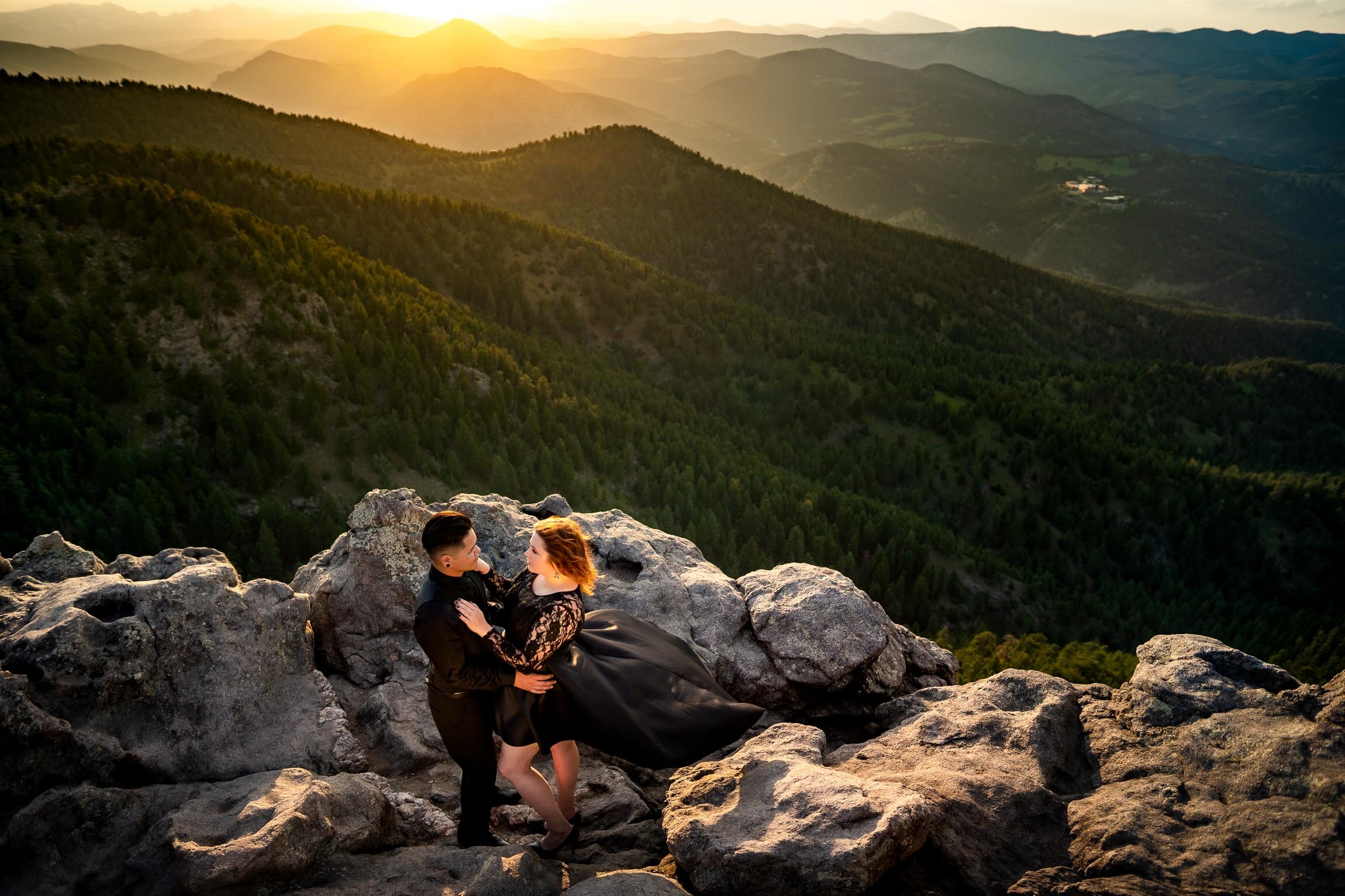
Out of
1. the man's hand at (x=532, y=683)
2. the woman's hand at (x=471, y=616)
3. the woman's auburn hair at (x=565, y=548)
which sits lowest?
the man's hand at (x=532, y=683)

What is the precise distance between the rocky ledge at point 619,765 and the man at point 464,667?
44cm

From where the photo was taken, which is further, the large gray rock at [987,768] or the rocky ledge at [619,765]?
the large gray rock at [987,768]

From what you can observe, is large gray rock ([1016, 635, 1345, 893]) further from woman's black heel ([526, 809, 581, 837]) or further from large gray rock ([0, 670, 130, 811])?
large gray rock ([0, 670, 130, 811])

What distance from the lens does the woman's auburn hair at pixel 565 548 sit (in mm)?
5375

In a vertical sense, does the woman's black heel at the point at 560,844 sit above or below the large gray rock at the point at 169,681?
below

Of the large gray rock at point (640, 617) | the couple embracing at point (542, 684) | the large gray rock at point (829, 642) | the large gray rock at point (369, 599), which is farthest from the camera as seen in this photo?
the large gray rock at point (829, 642)

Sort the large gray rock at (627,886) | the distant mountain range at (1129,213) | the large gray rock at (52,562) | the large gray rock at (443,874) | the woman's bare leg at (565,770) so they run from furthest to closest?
the distant mountain range at (1129,213) → the large gray rock at (52,562) → the woman's bare leg at (565,770) → the large gray rock at (443,874) → the large gray rock at (627,886)

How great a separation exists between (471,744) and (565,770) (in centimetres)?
83

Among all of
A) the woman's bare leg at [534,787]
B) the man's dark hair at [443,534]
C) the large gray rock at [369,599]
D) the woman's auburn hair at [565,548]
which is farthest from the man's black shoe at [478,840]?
the large gray rock at [369,599]

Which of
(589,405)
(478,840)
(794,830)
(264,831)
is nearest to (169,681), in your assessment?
(264,831)

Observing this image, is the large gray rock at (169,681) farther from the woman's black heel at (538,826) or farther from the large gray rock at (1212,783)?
the large gray rock at (1212,783)

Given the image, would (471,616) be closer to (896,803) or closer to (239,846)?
(239,846)

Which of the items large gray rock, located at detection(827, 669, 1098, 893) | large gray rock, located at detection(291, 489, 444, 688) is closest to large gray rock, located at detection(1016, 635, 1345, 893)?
large gray rock, located at detection(827, 669, 1098, 893)

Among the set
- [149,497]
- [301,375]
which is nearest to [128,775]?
[149,497]
